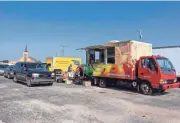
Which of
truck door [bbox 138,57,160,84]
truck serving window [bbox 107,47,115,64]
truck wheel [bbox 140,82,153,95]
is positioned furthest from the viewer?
truck serving window [bbox 107,47,115,64]

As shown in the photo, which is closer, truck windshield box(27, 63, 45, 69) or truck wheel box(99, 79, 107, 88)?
truck wheel box(99, 79, 107, 88)

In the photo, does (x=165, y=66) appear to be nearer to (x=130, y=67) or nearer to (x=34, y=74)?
(x=130, y=67)

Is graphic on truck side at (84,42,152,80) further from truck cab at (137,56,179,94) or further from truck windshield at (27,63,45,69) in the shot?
truck windshield at (27,63,45,69)

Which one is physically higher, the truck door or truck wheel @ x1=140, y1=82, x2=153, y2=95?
the truck door

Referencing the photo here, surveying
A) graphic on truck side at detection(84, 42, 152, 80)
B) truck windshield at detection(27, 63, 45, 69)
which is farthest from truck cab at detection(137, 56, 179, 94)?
truck windshield at detection(27, 63, 45, 69)

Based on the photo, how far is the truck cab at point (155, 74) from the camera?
12.7 metres

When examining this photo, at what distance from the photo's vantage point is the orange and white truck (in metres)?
13.0

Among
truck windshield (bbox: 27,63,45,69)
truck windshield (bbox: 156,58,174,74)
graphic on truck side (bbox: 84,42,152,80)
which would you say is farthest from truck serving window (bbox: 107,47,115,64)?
truck windshield (bbox: 27,63,45,69)

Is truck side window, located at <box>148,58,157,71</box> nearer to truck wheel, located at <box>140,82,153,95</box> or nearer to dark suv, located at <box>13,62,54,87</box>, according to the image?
truck wheel, located at <box>140,82,153,95</box>

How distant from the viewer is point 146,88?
1355cm

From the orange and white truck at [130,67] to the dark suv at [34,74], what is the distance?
3.07m

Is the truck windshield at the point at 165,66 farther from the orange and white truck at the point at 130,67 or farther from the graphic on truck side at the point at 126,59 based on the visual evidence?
the graphic on truck side at the point at 126,59

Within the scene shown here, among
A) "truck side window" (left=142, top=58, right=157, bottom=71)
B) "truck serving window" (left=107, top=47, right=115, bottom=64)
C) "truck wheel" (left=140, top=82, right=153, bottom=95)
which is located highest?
"truck serving window" (left=107, top=47, right=115, bottom=64)

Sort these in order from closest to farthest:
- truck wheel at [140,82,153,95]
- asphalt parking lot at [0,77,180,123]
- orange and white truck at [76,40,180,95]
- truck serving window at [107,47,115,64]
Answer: asphalt parking lot at [0,77,180,123] → orange and white truck at [76,40,180,95] → truck wheel at [140,82,153,95] → truck serving window at [107,47,115,64]
